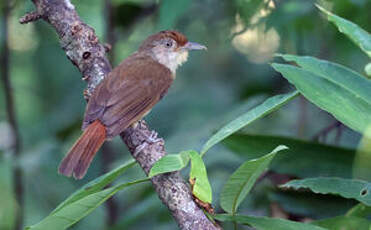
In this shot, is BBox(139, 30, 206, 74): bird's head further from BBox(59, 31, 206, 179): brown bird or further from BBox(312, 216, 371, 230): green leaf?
BBox(312, 216, 371, 230): green leaf

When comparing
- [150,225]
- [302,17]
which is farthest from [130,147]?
[150,225]

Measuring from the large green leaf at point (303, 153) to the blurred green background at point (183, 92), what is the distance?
0.13m

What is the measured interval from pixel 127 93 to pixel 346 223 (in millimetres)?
1675

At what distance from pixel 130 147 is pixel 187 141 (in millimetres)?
1415

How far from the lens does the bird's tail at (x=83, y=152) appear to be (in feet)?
9.45

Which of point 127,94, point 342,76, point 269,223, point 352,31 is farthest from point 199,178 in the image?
point 127,94

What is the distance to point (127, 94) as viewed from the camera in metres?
3.66

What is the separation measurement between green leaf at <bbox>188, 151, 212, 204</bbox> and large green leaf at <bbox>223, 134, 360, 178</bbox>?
709 millimetres

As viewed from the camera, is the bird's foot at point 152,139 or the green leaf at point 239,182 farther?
the bird's foot at point 152,139

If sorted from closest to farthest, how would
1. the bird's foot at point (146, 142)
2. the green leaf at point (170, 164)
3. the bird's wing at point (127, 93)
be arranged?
the green leaf at point (170, 164) < the bird's foot at point (146, 142) < the bird's wing at point (127, 93)

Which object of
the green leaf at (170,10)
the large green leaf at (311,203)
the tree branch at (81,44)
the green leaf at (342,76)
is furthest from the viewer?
the green leaf at (170,10)

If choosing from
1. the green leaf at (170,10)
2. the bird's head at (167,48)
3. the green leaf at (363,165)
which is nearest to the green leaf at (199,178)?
the green leaf at (363,165)

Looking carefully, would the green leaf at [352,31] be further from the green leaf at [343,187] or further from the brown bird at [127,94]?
the brown bird at [127,94]

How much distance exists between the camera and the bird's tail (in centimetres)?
288
